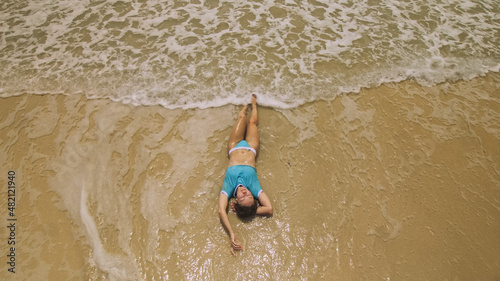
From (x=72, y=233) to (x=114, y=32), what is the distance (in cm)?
483

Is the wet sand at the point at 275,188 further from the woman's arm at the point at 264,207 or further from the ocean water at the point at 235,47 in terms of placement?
the ocean water at the point at 235,47

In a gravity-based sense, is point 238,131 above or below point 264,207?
above

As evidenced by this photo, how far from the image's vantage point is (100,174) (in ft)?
15.0

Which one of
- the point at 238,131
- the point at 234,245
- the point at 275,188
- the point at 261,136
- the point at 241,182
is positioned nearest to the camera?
the point at 234,245

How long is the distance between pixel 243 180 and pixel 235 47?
3.39 m

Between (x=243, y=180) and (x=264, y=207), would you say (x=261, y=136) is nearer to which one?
(x=243, y=180)

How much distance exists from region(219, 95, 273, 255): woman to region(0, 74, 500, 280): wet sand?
18 centimetres

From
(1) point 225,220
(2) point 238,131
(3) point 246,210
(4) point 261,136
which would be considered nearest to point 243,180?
(3) point 246,210

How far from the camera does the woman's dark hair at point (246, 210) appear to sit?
399 centimetres

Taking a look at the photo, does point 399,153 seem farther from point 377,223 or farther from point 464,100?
point 464,100

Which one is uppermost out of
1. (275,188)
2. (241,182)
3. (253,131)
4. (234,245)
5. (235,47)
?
(235,47)

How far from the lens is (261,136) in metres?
4.95

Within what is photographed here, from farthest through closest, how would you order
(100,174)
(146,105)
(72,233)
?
(146,105), (100,174), (72,233)

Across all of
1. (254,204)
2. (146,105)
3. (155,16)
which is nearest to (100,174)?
(146,105)
